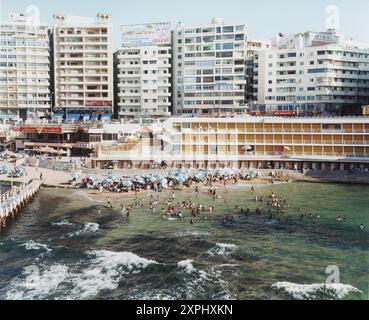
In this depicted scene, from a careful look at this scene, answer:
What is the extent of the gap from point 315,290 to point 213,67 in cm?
7928

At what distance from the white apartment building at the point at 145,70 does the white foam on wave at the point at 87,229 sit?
6147cm

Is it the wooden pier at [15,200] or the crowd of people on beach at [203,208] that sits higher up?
the wooden pier at [15,200]

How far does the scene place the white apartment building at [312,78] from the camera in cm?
9675

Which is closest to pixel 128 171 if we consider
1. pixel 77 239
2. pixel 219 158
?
pixel 219 158

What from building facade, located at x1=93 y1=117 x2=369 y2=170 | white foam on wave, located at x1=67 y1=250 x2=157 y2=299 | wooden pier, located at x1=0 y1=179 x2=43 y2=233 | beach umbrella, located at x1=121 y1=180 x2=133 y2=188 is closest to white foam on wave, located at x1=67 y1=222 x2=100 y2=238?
white foam on wave, located at x1=67 y1=250 x2=157 y2=299

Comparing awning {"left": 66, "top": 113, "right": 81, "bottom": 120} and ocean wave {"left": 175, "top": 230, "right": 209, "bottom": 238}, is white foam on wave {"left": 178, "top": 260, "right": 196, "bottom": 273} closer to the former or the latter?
ocean wave {"left": 175, "top": 230, "right": 209, "bottom": 238}

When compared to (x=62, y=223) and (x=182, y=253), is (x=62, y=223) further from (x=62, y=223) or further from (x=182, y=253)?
(x=182, y=253)

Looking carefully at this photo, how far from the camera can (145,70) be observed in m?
103

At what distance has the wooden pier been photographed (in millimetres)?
44719

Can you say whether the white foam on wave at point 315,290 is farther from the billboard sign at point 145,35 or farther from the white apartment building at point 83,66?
the white apartment building at point 83,66

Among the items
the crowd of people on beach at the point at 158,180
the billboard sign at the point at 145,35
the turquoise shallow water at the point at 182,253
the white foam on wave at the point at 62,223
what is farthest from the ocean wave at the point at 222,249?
the billboard sign at the point at 145,35

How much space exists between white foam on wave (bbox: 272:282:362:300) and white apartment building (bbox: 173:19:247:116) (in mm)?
74295

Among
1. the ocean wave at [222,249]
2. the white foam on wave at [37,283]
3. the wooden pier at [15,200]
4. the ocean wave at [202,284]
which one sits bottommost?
the ocean wave at [202,284]

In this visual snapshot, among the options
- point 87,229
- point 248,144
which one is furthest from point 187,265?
point 248,144
